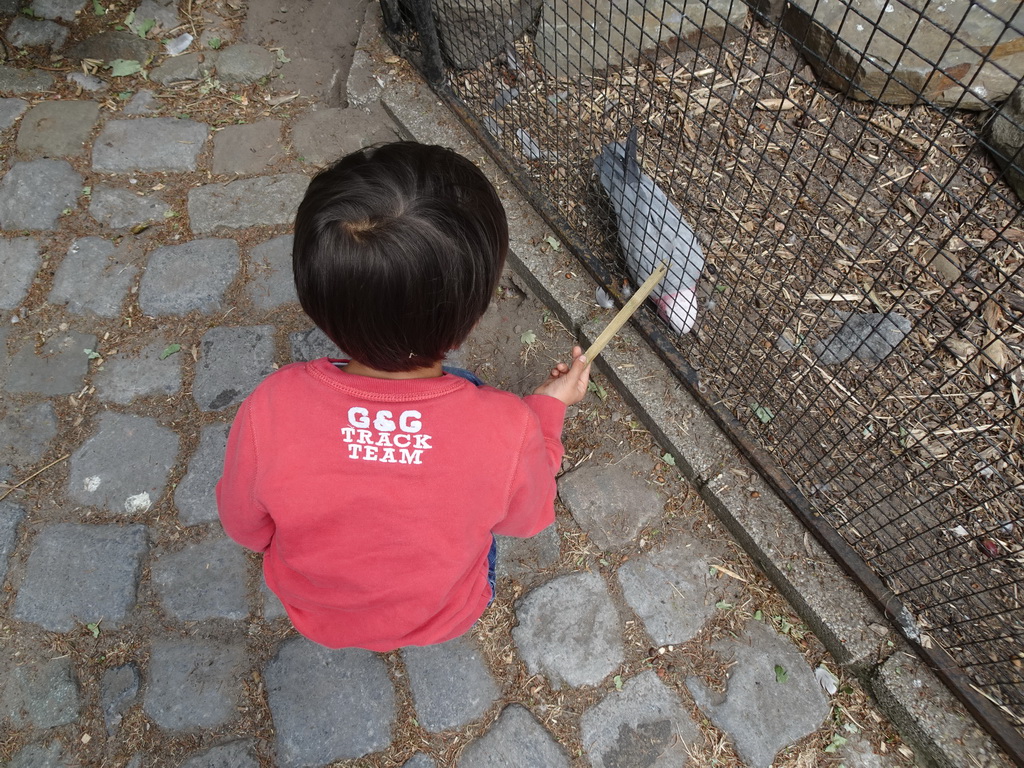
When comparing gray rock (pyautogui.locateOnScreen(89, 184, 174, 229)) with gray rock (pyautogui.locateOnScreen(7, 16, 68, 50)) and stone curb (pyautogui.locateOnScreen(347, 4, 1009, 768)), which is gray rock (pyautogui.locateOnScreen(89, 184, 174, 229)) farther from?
stone curb (pyautogui.locateOnScreen(347, 4, 1009, 768))

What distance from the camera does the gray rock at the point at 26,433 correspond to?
226 cm

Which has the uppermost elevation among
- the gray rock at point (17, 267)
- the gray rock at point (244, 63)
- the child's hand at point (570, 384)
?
the child's hand at point (570, 384)

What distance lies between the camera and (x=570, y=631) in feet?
6.77

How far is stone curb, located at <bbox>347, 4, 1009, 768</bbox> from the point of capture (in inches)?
73.1

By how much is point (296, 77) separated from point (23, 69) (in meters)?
1.20

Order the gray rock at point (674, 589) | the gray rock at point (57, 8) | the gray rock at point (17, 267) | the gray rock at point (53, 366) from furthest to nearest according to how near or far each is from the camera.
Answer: the gray rock at point (57, 8) < the gray rock at point (17, 267) < the gray rock at point (53, 366) < the gray rock at point (674, 589)

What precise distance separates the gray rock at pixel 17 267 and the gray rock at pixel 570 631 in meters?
2.10

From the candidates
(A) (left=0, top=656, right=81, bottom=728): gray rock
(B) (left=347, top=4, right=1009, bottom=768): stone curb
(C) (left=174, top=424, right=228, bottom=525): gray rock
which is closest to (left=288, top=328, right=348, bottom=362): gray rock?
(C) (left=174, top=424, right=228, bottom=525): gray rock

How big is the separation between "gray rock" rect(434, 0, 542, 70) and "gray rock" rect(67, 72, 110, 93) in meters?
1.54

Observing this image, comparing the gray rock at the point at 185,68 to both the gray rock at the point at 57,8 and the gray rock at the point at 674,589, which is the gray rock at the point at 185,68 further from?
the gray rock at the point at 674,589

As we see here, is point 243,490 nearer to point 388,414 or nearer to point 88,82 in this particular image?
point 388,414

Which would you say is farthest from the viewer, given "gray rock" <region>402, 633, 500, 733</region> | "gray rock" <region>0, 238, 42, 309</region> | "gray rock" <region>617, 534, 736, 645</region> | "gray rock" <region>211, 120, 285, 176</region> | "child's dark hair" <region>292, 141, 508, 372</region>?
"gray rock" <region>211, 120, 285, 176</region>

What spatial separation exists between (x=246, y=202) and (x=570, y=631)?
205cm

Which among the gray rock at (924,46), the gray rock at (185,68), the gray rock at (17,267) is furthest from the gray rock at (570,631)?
the gray rock at (185,68)
